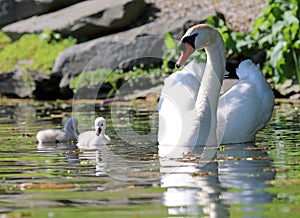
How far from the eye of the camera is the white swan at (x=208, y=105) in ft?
33.3

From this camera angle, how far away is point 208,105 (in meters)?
10.3

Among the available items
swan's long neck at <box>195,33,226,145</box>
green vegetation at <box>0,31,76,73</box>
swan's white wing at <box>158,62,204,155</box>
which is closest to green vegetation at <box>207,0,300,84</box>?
green vegetation at <box>0,31,76,73</box>

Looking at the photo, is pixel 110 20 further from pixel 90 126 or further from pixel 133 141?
pixel 133 141

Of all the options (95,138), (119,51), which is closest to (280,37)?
(119,51)

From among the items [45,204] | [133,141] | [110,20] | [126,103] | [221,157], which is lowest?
[45,204]

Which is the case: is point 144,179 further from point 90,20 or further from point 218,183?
point 90,20

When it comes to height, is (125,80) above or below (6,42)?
below

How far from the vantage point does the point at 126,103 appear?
19.7 meters

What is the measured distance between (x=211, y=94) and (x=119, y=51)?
11604 mm

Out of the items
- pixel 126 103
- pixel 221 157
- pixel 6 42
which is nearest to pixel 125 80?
pixel 126 103

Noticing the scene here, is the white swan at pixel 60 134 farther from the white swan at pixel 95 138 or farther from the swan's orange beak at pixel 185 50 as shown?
the swan's orange beak at pixel 185 50

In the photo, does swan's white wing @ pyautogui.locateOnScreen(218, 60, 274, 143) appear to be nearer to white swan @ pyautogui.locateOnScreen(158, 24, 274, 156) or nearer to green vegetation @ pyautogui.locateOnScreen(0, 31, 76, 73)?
white swan @ pyautogui.locateOnScreen(158, 24, 274, 156)

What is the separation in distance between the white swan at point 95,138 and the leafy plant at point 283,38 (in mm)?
7387

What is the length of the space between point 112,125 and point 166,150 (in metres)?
4.25
